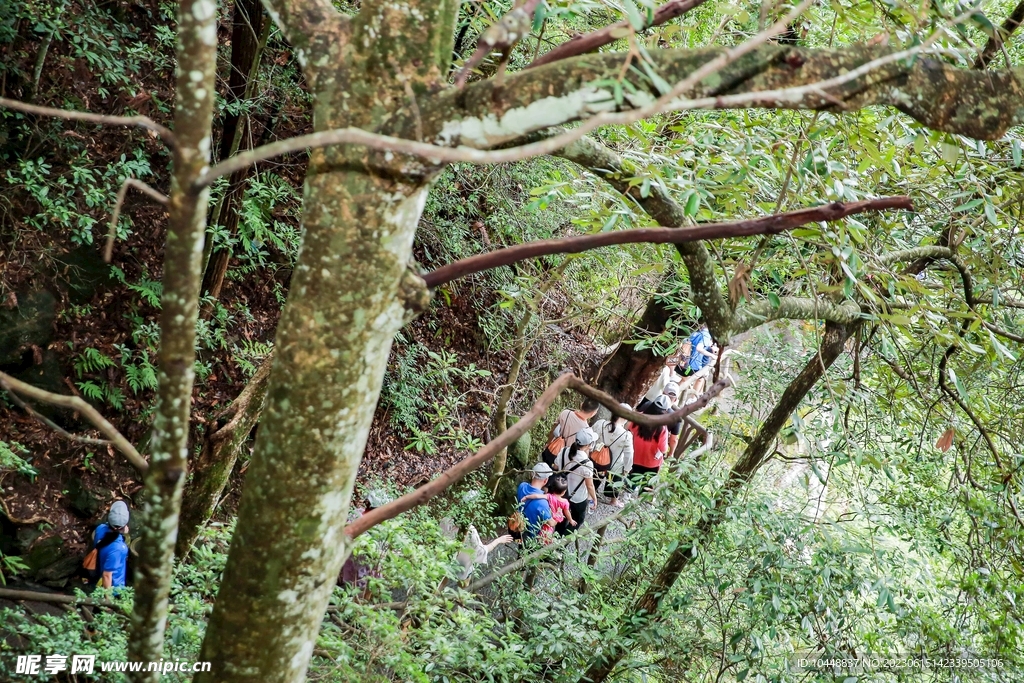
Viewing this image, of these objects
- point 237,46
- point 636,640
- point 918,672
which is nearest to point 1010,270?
point 918,672

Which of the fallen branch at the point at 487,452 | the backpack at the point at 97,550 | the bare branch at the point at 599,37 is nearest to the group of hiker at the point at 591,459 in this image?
the fallen branch at the point at 487,452

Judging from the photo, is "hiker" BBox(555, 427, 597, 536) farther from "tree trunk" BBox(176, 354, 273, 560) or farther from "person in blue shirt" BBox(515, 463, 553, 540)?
"tree trunk" BBox(176, 354, 273, 560)

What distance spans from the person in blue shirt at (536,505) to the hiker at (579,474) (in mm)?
568

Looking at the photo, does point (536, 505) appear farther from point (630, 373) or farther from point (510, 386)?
point (630, 373)

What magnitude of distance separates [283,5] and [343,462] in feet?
3.84

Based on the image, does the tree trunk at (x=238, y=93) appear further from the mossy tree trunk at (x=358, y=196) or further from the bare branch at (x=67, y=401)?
the bare branch at (x=67, y=401)

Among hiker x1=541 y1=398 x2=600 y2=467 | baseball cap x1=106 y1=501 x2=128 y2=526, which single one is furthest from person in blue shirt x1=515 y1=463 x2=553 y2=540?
baseball cap x1=106 y1=501 x2=128 y2=526

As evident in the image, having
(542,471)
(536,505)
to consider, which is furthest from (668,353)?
(536,505)

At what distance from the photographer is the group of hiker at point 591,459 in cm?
621

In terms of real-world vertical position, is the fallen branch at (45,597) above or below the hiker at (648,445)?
below

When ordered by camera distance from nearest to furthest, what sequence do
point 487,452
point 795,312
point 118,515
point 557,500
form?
point 487,452 < point 795,312 < point 118,515 < point 557,500

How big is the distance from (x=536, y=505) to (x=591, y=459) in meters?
1.36

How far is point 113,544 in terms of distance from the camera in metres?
5.44

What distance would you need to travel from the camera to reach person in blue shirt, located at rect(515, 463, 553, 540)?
6113 millimetres
